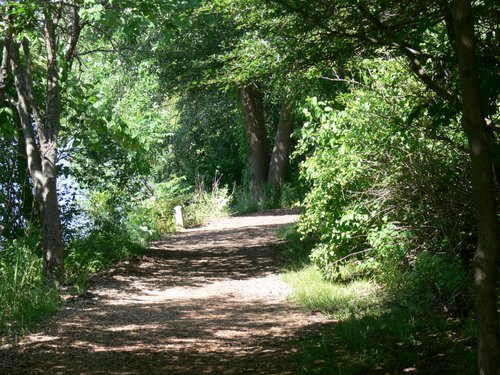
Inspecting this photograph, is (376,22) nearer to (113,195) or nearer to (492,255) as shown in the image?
(492,255)

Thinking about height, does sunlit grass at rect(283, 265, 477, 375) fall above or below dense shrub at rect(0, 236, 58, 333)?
below

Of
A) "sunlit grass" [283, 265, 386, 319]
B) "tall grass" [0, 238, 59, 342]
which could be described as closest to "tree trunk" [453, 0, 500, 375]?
"sunlit grass" [283, 265, 386, 319]

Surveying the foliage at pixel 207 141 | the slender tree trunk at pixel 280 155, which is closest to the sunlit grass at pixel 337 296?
the slender tree trunk at pixel 280 155

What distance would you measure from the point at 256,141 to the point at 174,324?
56.3 feet

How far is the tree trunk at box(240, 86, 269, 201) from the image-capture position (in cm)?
2472

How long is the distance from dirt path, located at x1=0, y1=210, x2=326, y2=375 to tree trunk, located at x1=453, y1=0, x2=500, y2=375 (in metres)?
2.84

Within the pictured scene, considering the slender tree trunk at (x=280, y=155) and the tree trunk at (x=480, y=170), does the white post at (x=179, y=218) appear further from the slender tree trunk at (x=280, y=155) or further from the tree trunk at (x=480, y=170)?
the tree trunk at (x=480, y=170)

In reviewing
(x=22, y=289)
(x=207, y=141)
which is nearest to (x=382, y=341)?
(x=22, y=289)

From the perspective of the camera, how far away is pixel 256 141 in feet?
83.4

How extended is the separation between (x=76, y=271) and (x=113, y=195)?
2.83m

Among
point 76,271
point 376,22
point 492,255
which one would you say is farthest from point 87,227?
point 492,255

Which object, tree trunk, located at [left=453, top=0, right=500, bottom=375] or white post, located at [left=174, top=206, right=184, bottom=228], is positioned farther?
white post, located at [left=174, top=206, right=184, bottom=228]

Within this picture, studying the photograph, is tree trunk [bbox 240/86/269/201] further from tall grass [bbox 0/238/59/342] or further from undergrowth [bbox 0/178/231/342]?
tall grass [bbox 0/238/59/342]

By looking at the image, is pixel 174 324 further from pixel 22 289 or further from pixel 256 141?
pixel 256 141
